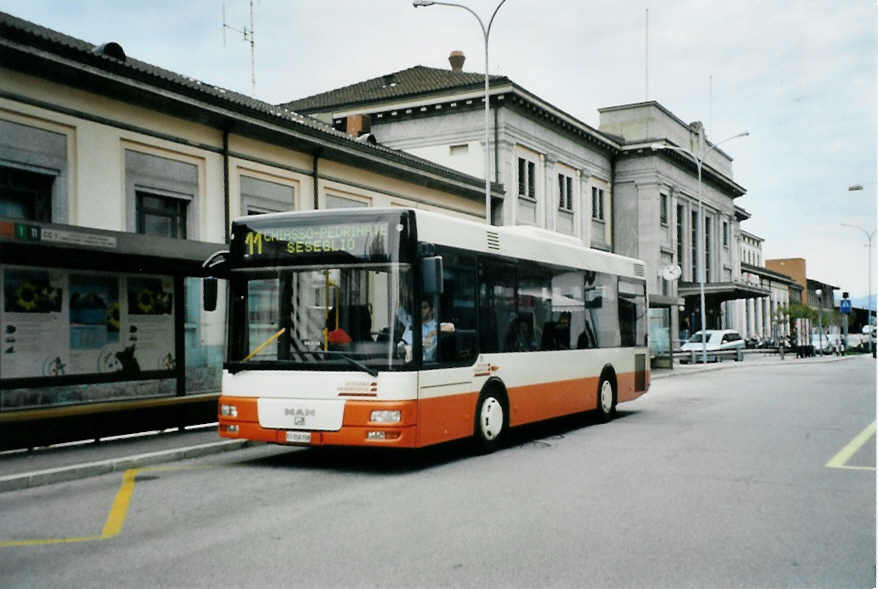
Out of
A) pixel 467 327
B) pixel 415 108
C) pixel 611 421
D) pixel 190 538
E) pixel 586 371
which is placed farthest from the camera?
pixel 415 108

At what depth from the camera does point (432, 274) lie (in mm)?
9562

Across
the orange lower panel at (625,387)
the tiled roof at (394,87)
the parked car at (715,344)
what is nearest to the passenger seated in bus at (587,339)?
the orange lower panel at (625,387)

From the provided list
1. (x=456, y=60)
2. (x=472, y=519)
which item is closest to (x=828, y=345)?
(x=456, y=60)

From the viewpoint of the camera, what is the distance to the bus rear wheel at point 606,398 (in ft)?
50.1

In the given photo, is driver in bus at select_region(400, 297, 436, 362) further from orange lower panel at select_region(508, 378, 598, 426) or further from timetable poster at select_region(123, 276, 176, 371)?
timetable poster at select_region(123, 276, 176, 371)

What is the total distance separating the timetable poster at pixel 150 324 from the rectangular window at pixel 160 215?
16.3ft

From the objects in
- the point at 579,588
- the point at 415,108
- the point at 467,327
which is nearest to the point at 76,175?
the point at 467,327

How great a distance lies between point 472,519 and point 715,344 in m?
46.7

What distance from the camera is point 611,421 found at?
1556cm

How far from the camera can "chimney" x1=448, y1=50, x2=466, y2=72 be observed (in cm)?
4753

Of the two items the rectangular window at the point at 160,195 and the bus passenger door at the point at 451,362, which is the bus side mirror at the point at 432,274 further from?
the rectangular window at the point at 160,195

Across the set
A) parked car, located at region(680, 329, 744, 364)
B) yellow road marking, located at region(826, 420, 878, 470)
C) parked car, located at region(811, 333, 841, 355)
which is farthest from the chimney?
yellow road marking, located at region(826, 420, 878, 470)

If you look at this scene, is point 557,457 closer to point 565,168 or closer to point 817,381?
point 817,381

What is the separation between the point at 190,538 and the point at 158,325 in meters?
7.42
